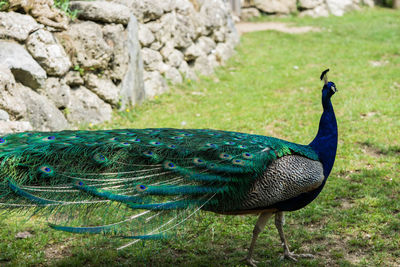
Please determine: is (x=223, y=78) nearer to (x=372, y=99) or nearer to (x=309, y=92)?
(x=309, y=92)

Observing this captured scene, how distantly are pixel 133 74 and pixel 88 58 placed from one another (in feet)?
3.54

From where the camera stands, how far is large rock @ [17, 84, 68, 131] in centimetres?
592

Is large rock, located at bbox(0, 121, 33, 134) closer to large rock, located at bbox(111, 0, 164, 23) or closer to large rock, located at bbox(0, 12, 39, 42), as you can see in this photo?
large rock, located at bbox(0, 12, 39, 42)

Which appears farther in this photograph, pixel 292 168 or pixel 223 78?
pixel 223 78

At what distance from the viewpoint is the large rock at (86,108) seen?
6894 millimetres

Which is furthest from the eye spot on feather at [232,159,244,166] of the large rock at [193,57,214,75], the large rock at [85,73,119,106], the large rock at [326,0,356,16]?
the large rock at [326,0,356,16]

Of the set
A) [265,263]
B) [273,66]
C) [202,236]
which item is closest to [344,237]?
[265,263]

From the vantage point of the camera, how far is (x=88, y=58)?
278 inches

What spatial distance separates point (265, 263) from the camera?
3.73 m

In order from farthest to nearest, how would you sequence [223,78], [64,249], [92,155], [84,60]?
1. [223,78]
2. [84,60]
3. [64,249]
4. [92,155]

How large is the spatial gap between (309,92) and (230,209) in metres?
6.39

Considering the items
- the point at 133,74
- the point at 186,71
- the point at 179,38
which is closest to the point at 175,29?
the point at 179,38

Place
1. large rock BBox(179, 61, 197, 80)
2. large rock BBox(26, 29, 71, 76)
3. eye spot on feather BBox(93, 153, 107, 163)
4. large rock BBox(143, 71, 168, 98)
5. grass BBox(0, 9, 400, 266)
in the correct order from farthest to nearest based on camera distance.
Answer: large rock BBox(179, 61, 197, 80)
large rock BBox(143, 71, 168, 98)
large rock BBox(26, 29, 71, 76)
grass BBox(0, 9, 400, 266)
eye spot on feather BBox(93, 153, 107, 163)

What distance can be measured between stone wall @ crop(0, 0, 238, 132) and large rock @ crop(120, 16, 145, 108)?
2 cm
